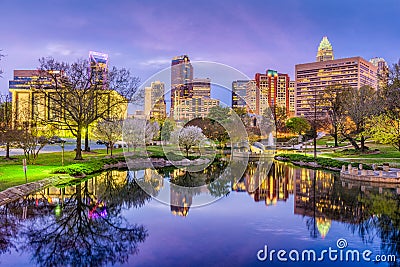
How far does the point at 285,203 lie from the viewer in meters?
17.6

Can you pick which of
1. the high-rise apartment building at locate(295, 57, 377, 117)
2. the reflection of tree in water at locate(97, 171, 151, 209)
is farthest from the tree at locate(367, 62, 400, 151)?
the high-rise apartment building at locate(295, 57, 377, 117)

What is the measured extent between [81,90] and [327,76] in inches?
5902

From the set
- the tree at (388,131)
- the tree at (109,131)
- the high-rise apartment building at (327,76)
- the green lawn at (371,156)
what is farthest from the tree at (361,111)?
the high-rise apartment building at (327,76)

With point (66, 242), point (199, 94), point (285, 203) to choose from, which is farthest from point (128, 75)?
point (66, 242)

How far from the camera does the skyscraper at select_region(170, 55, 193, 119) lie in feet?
56.4

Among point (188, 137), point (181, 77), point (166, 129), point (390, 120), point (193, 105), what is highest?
point (181, 77)

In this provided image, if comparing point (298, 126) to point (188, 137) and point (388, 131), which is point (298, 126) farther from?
point (388, 131)

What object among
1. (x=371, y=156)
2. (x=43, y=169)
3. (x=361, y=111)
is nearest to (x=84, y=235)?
(x=43, y=169)

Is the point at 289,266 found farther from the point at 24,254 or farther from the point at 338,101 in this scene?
the point at 338,101

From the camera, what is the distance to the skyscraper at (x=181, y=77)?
17.2 metres

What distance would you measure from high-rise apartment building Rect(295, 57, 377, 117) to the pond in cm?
14836

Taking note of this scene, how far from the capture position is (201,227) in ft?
43.3

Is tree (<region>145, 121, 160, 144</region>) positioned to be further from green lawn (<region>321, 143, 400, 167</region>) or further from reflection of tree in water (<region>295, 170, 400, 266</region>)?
reflection of tree in water (<region>295, 170, 400, 266</region>)

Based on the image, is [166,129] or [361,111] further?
[166,129]
